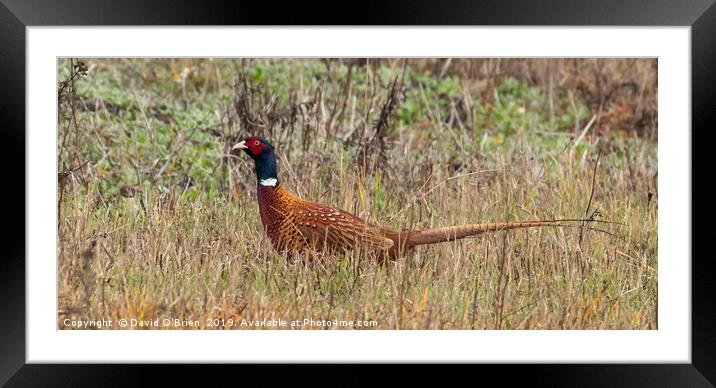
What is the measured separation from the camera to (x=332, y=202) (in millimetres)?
4926

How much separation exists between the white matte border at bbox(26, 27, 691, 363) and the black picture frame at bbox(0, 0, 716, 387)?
0.14 ft

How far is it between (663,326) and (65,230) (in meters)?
2.67

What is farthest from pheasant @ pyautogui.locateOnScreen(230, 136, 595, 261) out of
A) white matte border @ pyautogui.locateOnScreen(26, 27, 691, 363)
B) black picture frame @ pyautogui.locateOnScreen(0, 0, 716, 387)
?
black picture frame @ pyautogui.locateOnScreen(0, 0, 716, 387)

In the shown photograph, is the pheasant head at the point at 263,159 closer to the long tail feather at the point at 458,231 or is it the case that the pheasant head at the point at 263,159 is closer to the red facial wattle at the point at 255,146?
the red facial wattle at the point at 255,146

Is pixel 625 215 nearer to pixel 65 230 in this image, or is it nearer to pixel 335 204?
pixel 335 204

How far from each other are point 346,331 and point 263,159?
135cm

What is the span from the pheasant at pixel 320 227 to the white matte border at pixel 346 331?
0.62 m

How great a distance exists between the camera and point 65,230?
4.44 meters

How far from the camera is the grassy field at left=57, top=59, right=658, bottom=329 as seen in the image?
13.9ft

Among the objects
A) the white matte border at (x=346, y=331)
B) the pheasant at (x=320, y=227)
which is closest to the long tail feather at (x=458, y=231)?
the pheasant at (x=320, y=227)

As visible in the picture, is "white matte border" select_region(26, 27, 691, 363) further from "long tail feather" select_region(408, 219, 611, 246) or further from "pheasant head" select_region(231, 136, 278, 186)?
"pheasant head" select_region(231, 136, 278, 186)
